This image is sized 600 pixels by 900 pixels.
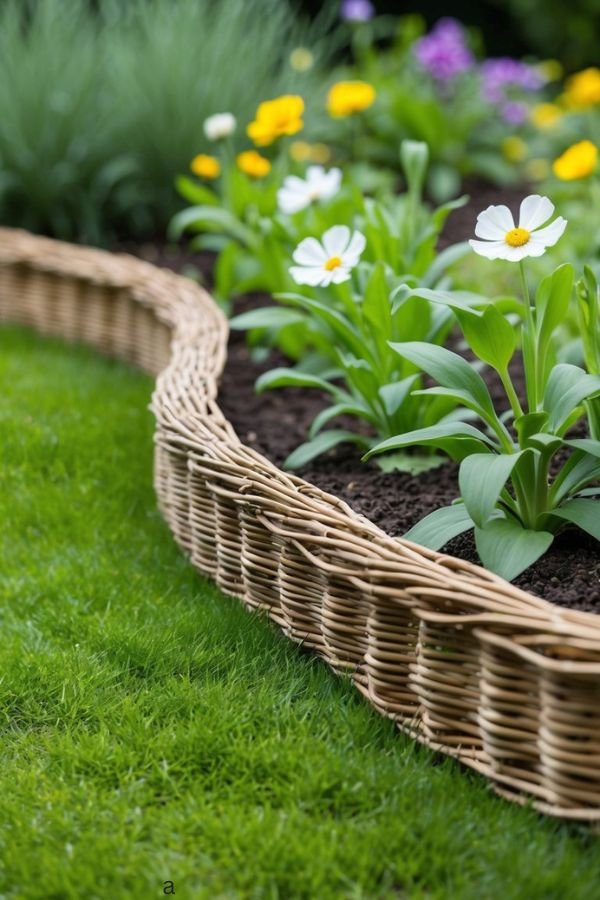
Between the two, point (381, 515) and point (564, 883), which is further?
point (381, 515)

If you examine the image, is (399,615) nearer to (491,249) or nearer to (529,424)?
(529,424)

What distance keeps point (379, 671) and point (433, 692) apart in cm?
13

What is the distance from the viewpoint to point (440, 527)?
7.13 ft

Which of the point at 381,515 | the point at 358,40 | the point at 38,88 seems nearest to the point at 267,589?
the point at 381,515

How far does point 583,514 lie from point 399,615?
0.43m

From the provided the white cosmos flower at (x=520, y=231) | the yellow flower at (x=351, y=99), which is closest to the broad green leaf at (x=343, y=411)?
the white cosmos flower at (x=520, y=231)

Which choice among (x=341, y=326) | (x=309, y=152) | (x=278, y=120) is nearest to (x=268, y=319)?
(x=341, y=326)

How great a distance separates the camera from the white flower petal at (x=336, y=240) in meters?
2.58

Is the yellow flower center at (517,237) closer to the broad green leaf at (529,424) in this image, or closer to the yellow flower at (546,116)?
the broad green leaf at (529,424)

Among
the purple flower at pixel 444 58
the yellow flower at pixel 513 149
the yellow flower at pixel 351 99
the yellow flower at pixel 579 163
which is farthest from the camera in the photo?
the purple flower at pixel 444 58

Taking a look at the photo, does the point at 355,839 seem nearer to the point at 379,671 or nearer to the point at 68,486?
the point at 379,671

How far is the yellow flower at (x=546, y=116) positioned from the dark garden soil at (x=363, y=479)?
2.44 m

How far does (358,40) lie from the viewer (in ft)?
20.8

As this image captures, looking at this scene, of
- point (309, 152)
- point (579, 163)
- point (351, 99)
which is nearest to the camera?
point (579, 163)
